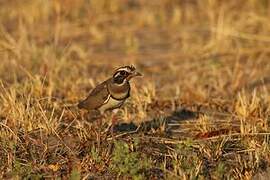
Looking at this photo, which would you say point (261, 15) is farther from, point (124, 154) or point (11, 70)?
point (124, 154)

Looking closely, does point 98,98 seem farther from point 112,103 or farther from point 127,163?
point 127,163

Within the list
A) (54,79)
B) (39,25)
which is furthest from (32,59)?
(39,25)

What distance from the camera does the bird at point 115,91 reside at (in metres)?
5.97

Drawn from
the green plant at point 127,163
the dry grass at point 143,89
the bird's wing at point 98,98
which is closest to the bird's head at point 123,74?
the bird's wing at point 98,98

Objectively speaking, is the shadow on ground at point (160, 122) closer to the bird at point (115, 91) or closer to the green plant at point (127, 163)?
the bird at point (115, 91)

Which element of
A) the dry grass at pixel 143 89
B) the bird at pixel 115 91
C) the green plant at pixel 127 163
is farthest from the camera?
the bird at pixel 115 91

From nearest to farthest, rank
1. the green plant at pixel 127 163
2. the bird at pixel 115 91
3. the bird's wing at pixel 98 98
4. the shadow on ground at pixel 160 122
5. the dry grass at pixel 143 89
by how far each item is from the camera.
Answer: the green plant at pixel 127 163 → the dry grass at pixel 143 89 → the bird at pixel 115 91 → the bird's wing at pixel 98 98 → the shadow on ground at pixel 160 122

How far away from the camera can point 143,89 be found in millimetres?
7660

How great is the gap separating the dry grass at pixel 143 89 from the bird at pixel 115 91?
0.21 meters

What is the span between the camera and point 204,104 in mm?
7504

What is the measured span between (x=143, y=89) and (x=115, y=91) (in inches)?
66.6

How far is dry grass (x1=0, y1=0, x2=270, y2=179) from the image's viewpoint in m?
5.54

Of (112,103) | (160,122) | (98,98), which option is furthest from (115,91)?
(160,122)

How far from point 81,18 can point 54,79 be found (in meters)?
3.92
